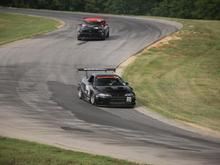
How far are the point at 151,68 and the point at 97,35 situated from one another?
12.8 m

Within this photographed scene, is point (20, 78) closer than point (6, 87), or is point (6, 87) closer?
point (6, 87)

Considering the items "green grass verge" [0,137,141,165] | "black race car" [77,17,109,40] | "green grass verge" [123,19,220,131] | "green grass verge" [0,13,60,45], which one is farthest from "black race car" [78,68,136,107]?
"green grass verge" [0,13,60,45]

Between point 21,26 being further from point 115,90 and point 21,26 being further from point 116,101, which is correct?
point 116,101

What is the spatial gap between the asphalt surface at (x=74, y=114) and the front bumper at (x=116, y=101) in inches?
18.1

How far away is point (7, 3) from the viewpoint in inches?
3809

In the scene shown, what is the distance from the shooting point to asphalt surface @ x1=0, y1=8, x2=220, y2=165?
65.5 feet

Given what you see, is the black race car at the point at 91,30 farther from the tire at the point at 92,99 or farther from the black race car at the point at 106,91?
the tire at the point at 92,99

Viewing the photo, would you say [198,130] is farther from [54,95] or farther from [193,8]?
[193,8]

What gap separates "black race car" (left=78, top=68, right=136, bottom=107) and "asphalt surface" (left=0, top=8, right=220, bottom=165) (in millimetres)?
504

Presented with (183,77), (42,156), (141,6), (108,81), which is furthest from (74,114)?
(141,6)

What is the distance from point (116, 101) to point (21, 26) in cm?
3736

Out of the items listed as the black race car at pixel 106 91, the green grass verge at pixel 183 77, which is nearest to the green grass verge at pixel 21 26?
the green grass verge at pixel 183 77

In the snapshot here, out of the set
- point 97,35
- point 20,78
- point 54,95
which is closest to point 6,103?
point 54,95

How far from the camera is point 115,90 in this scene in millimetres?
30016
